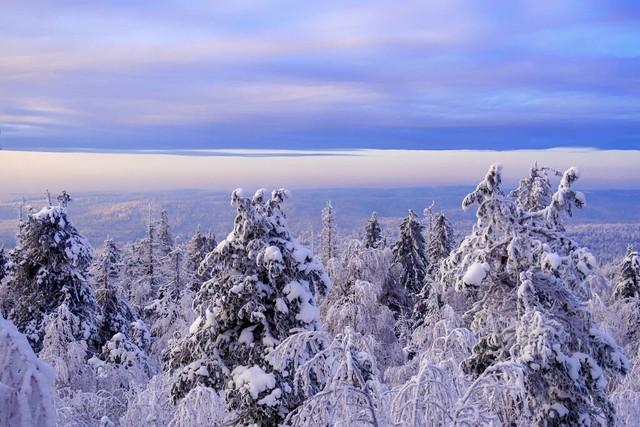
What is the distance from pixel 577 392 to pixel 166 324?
2753cm

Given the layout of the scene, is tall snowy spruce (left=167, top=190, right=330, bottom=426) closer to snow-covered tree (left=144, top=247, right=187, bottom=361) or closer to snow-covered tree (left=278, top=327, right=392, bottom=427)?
snow-covered tree (left=278, top=327, right=392, bottom=427)

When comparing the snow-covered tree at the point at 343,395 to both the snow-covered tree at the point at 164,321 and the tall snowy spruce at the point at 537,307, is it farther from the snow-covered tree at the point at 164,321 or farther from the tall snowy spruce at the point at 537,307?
the snow-covered tree at the point at 164,321

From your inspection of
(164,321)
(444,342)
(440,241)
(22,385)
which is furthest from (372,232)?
(22,385)

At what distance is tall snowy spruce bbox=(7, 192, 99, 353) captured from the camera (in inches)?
725

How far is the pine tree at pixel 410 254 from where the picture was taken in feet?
128

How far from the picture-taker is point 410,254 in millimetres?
39531

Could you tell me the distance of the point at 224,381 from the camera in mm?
10992

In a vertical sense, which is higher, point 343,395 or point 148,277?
point 343,395

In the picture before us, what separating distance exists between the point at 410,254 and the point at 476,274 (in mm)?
29611

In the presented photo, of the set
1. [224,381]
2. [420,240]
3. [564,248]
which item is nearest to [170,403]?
[224,381]

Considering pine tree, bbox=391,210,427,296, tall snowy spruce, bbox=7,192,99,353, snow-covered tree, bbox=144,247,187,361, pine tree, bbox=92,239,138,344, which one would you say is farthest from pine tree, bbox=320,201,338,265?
tall snowy spruce, bbox=7,192,99,353

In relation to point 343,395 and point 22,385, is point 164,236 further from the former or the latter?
point 22,385

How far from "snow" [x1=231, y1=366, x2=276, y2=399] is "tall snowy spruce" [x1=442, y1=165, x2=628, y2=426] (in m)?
3.65

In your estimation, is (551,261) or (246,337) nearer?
(551,261)
